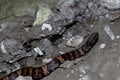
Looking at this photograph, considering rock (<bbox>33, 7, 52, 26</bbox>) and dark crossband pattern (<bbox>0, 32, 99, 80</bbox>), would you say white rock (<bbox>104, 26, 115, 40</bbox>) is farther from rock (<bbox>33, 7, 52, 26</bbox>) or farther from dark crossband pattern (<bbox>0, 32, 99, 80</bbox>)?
rock (<bbox>33, 7, 52, 26</bbox>)

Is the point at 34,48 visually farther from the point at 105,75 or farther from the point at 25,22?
the point at 105,75

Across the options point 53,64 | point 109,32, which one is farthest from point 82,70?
point 109,32

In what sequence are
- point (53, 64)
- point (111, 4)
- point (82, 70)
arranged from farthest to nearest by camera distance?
point (111, 4)
point (53, 64)
point (82, 70)

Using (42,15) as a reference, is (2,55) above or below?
below

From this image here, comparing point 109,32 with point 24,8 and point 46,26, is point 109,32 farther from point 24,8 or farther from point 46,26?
point 24,8

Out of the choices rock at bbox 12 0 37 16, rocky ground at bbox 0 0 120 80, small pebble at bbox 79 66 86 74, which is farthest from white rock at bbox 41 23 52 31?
small pebble at bbox 79 66 86 74

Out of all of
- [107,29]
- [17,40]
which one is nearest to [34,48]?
[17,40]

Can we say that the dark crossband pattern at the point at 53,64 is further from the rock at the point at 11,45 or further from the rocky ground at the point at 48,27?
the rock at the point at 11,45
